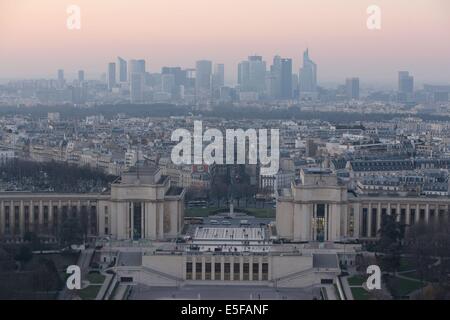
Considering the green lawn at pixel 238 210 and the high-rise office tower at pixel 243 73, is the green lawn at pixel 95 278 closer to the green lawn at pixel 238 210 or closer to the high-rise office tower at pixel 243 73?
the green lawn at pixel 238 210

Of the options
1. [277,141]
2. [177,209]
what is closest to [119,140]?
[277,141]

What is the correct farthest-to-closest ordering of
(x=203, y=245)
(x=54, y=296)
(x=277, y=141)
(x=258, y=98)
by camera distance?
(x=258, y=98)
(x=277, y=141)
(x=203, y=245)
(x=54, y=296)

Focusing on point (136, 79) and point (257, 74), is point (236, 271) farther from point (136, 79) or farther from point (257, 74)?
point (136, 79)

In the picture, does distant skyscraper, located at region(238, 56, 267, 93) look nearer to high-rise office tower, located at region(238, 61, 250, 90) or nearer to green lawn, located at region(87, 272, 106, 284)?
high-rise office tower, located at region(238, 61, 250, 90)

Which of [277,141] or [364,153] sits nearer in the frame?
[364,153]

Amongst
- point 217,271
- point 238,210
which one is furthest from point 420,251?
point 238,210
